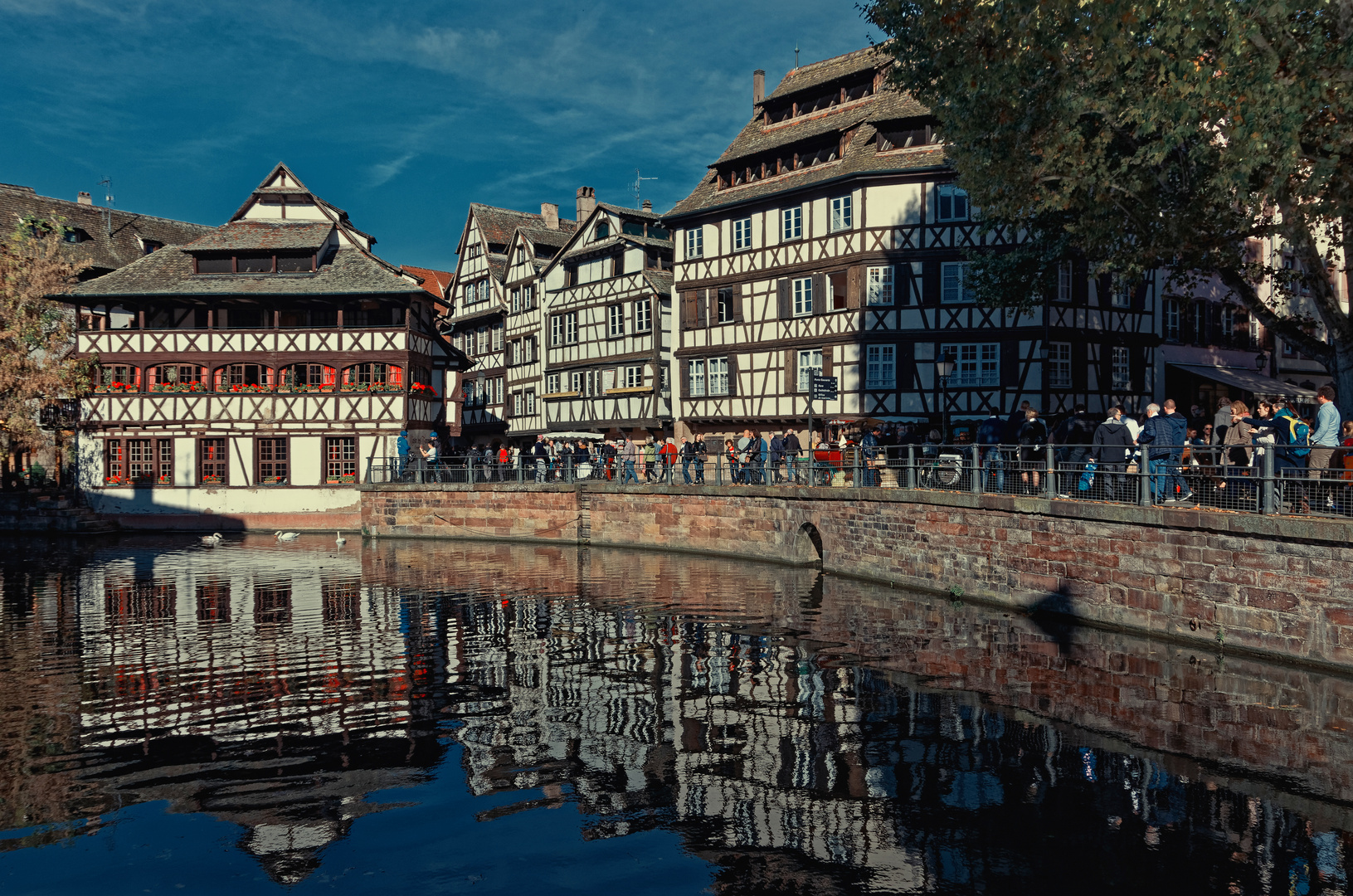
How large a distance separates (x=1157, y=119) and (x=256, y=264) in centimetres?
3503

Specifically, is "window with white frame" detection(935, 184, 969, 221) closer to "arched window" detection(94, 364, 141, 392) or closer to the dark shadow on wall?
the dark shadow on wall

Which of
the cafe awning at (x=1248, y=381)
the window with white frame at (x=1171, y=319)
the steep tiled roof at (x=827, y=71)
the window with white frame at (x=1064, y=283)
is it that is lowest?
the cafe awning at (x=1248, y=381)

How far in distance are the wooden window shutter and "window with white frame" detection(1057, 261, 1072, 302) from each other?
5933mm

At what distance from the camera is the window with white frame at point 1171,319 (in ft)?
116

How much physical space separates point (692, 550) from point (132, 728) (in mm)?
19378

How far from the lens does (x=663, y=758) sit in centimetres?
1035

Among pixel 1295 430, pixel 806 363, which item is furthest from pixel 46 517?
pixel 1295 430

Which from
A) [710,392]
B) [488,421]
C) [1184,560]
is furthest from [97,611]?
[488,421]

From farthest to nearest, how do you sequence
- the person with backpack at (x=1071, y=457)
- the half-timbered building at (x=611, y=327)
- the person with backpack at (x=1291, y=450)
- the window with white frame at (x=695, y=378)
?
the half-timbered building at (x=611, y=327) < the window with white frame at (x=695, y=378) < the person with backpack at (x=1071, y=457) < the person with backpack at (x=1291, y=450)

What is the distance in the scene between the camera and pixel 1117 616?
1648 cm

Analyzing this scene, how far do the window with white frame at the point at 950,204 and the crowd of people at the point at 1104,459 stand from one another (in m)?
6.27

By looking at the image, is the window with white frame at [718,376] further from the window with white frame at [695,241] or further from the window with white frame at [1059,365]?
the window with white frame at [1059,365]

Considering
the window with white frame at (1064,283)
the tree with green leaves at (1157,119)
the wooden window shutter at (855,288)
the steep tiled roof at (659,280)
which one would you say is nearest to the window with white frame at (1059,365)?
the window with white frame at (1064,283)

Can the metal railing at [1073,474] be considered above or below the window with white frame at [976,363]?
below
